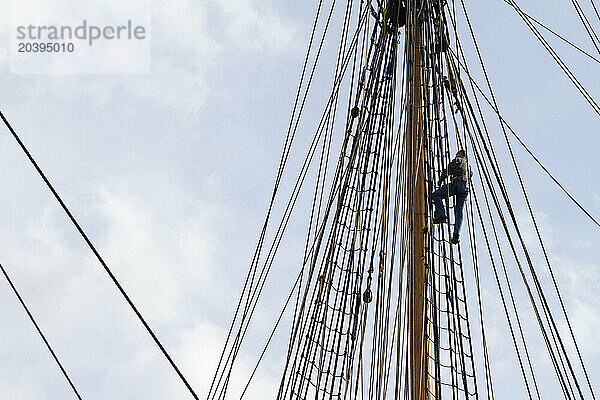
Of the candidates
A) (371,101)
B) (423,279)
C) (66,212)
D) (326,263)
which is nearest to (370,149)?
(371,101)

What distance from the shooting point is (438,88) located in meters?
9.97

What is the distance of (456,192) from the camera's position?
9.16 metres

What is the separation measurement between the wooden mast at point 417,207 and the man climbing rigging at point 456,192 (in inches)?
6.1

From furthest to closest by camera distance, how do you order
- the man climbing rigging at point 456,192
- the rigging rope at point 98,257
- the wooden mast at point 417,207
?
1. the man climbing rigging at point 456,192
2. the wooden mast at point 417,207
3. the rigging rope at point 98,257

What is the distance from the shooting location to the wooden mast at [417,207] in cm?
827

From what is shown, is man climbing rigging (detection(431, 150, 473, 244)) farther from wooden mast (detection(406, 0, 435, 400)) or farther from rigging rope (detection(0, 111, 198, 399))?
rigging rope (detection(0, 111, 198, 399))

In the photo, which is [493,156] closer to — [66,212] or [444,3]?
[444,3]

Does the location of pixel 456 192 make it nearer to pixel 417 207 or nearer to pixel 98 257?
pixel 417 207

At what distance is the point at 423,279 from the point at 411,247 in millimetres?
322

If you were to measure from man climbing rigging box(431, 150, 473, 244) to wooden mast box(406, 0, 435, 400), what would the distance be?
155 mm

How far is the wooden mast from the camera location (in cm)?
827

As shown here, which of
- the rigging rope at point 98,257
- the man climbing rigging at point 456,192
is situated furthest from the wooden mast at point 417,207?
the rigging rope at point 98,257

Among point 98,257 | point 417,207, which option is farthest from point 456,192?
point 98,257

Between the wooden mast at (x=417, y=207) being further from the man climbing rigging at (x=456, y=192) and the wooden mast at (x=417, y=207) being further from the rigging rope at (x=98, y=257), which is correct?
the rigging rope at (x=98, y=257)
